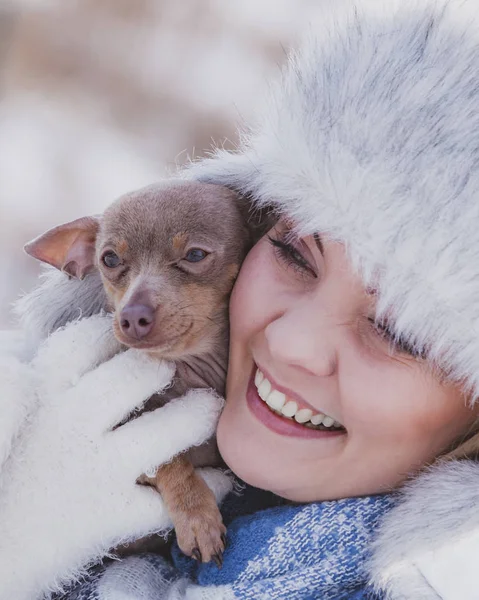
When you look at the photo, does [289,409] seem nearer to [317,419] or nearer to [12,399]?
[317,419]

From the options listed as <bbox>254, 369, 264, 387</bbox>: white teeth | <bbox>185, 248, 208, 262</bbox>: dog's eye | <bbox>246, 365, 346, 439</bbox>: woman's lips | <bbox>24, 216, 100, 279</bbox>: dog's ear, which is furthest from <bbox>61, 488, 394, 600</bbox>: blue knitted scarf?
<bbox>24, 216, 100, 279</bbox>: dog's ear

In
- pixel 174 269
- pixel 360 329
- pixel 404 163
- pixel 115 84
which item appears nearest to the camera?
pixel 404 163

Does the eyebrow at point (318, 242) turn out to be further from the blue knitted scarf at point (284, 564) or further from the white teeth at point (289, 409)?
the blue knitted scarf at point (284, 564)

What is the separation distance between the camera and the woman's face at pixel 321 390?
1.21 metres

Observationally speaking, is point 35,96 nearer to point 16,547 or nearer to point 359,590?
point 16,547

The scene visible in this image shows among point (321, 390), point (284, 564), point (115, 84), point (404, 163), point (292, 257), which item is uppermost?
point (404, 163)

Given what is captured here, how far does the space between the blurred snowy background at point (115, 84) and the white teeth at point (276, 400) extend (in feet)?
8.67

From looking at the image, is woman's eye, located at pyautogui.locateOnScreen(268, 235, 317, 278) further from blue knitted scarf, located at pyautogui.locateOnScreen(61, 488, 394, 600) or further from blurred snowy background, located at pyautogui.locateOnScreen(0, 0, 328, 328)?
blurred snowy background, located at pyautogui.locateOnScreen(0, 0, 328, 328)

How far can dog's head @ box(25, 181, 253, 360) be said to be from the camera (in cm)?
154

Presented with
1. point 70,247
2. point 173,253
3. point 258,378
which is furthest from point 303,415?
point 70,247

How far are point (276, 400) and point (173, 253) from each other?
1.36 ft

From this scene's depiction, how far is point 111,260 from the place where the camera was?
1.64 m

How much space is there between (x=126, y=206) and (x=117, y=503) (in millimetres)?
621

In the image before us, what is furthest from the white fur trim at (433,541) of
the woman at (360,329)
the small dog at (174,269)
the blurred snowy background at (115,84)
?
the blurred snowy background at (115,84)
